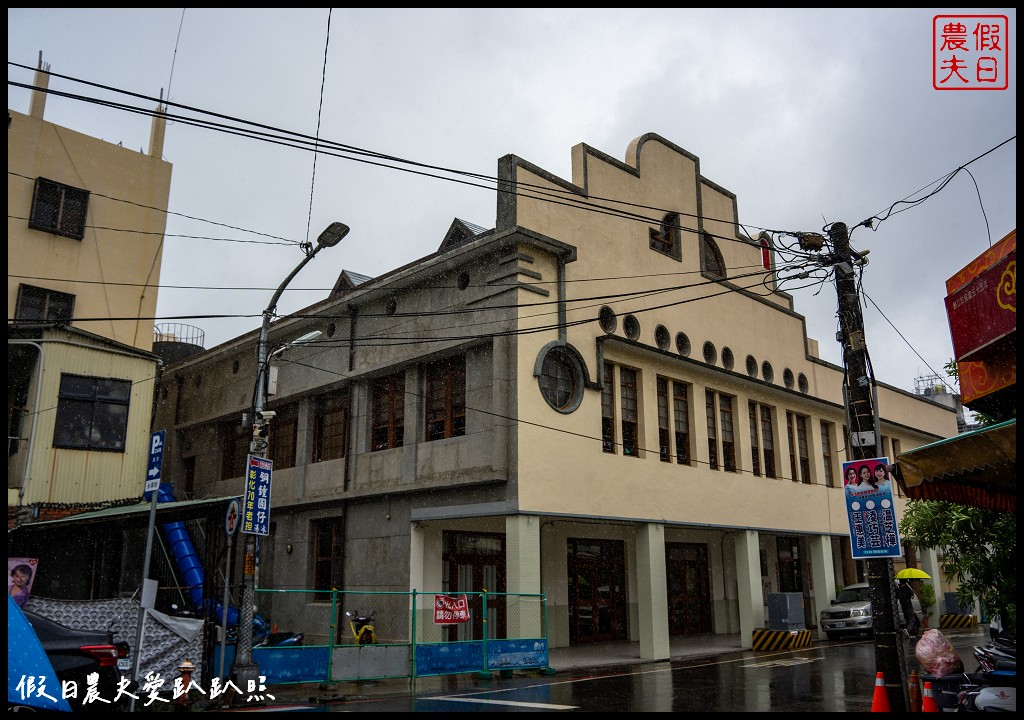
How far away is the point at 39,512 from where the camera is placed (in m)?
20.3

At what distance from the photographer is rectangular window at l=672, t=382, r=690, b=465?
24.1 metres

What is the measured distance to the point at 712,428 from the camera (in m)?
25.6

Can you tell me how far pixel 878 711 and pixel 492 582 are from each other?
12.4 meters

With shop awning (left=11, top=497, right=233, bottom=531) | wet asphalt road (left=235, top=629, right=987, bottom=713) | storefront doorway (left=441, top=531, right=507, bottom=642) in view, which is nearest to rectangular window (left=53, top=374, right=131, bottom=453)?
shop awning (left=11, top=497, right=233, bottom=531)

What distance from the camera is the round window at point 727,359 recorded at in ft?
86.5

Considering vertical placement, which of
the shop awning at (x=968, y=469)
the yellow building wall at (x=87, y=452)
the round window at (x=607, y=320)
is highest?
the round window at (x=607, y=320)

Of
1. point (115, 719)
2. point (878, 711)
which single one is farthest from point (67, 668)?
point (878, 711)

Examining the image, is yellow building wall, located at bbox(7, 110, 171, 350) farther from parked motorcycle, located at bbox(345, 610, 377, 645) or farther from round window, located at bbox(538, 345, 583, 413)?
round window, located at bbox(538, 345, 583, 413)

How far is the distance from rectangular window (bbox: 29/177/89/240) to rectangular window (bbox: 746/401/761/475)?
21.1m

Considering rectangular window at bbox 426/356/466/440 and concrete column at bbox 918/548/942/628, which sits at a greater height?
rectangular window at bbox 426/356/466/440

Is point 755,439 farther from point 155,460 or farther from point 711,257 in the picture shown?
point 155,460

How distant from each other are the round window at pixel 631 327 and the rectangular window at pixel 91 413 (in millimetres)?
13493

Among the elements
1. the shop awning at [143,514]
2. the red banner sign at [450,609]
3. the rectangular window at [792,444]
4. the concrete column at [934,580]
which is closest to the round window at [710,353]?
the rectangular window at [792,444]

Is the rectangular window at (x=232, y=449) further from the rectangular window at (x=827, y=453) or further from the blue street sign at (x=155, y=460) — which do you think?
the rectangular window at (x=827, y=453)
